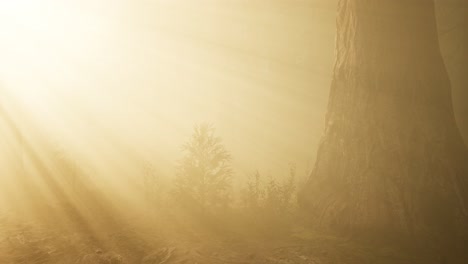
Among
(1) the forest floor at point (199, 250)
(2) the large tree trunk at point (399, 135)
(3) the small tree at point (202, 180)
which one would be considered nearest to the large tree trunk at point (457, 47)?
(2) the large tree trunk at point (399, 135)

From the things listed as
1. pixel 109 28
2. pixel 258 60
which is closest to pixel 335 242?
pixel 258 60

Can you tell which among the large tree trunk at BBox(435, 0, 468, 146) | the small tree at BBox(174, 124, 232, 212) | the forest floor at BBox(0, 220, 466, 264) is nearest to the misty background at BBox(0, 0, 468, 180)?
the large tree trunk at BBox(435, 0, 468, 146)

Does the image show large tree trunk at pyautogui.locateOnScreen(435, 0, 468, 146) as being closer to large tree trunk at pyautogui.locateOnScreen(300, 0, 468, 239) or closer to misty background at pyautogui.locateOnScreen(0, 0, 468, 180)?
misty background at pyautogui.locateOnScreen(0, 0, 468, 180)

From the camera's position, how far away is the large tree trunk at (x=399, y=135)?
31.2 ft

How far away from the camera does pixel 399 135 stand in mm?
9898

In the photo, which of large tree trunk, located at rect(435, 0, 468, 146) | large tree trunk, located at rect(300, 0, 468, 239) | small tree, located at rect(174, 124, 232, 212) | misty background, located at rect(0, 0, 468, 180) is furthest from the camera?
misty background, located at rect(0, 0, 468, 180)

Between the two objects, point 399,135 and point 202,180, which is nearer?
Result: point 399,135

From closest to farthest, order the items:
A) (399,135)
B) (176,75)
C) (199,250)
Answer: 1. (199,250)
2. (399,135)
3. (176,75)

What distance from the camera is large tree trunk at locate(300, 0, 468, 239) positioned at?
31.2 feet

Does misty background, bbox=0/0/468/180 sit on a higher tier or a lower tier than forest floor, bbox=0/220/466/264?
higher

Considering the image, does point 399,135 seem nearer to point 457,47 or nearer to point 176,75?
point 457,47

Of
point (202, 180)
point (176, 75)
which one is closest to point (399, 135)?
point (202, 180)

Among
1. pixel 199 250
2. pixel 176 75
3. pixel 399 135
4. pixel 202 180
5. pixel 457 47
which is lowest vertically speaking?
pixel 199 250

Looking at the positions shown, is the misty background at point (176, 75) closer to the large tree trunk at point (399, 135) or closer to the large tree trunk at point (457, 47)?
the large tree trunk at point (457, 47)
